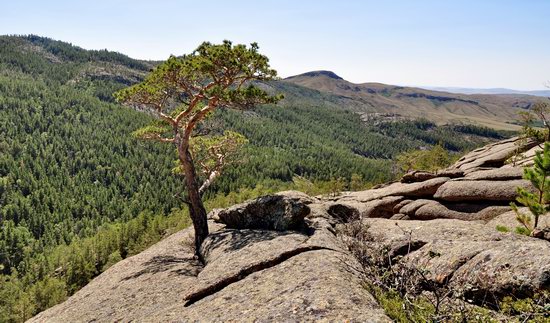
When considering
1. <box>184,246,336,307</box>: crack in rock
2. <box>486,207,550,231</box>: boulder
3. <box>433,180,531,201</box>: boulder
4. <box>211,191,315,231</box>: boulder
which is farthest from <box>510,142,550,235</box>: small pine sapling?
<box>184,246,336,307</box>: crack in rock

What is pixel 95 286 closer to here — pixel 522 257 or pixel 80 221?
pixel 522 257

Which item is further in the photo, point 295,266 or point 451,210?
point 451,210

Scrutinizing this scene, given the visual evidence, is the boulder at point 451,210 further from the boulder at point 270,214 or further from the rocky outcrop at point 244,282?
the boulder at point 270,214

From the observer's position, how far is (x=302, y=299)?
12.5 m

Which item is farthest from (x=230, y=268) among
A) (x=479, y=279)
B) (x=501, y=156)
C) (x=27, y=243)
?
(x=27, y=243)

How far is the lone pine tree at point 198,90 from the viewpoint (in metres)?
23.0

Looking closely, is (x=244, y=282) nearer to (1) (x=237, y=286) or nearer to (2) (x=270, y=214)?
(1) (x=237, y=286)

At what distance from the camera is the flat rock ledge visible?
11.8 meters

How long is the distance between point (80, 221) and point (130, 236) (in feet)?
363

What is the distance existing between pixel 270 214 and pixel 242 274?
25.9 feet

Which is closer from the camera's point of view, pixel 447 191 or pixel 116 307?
pixel 116 307

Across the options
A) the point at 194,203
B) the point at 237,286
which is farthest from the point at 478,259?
the point at 194,203

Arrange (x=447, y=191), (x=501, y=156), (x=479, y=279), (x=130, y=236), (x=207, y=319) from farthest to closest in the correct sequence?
1. (x=130, y=236)
2. (x=501, y=156)
3. (x=447, y=191)
4. (x=207, y=319)
5. (x=479, y=279)

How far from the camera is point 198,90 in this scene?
25922mm
